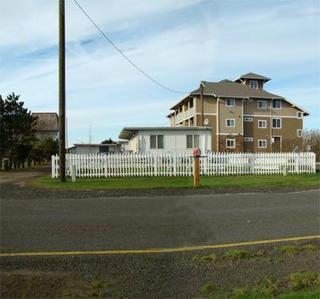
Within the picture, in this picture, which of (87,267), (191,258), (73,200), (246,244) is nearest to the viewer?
(87,267)

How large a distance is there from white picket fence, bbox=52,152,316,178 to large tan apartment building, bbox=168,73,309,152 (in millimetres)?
39295

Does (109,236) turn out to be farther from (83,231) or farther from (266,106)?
(266,106)

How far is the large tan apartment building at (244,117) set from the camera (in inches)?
2783

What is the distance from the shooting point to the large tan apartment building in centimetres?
7069

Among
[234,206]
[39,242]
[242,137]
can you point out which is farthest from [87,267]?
[242,137]

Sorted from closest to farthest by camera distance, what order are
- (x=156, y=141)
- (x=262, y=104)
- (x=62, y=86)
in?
(x=62, y=86), (x=156, y=141), (x=262, y=104)

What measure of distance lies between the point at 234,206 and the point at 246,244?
469 centimetres

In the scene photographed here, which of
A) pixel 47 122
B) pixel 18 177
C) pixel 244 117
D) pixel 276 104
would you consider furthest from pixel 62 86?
pixel 47 122

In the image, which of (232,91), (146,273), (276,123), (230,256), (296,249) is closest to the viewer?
(146,273)

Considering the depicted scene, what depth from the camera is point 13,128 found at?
129ft

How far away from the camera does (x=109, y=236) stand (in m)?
9.19

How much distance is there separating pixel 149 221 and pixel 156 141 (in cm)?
3257

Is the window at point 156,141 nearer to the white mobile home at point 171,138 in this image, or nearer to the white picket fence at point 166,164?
the white mobile home at point 171,138

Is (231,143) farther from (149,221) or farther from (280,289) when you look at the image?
(280,289)
